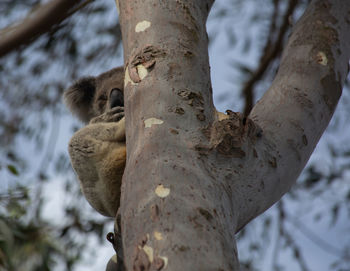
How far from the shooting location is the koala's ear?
3074mm

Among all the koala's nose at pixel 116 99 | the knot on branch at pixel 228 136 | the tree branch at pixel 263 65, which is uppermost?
the knot on branch at pixel 228 136

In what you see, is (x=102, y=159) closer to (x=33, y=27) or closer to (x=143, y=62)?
(x=143, y=62)

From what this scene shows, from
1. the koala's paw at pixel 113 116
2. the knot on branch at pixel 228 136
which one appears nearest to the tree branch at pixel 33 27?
the knot on branch at pixel 228 136

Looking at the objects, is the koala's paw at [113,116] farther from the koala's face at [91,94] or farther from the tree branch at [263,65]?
the tree branch at [263,65]

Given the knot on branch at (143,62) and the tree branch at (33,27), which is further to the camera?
the knot on branch at (143,62)

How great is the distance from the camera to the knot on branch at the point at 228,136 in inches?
48.0

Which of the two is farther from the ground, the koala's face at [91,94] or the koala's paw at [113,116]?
the koala's paw at [113,116]

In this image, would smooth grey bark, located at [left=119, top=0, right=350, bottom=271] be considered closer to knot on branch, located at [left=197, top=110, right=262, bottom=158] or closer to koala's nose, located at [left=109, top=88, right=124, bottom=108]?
knot on branch, located at [left=197, top=110, right=262, bottom=158]

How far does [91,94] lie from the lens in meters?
3.15

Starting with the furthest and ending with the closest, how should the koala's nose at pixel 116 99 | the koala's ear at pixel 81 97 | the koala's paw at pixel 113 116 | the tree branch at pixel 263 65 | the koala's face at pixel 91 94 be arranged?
the tree branch at pixel 263 65
the koala's ear at pixel 81 97
the koala's face at pixel 91 94
the koala's nose at pixel 116 99
the koala's paw at pixel 113 116

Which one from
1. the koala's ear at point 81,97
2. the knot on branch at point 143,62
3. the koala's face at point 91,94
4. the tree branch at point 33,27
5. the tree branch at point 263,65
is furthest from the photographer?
the tree branch at point 263,65

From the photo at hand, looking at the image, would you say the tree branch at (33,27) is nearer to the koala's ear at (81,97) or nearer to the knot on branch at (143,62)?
the knot on branch at (143,62)

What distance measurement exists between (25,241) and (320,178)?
8.77ft

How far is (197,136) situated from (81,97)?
2.00 meters
